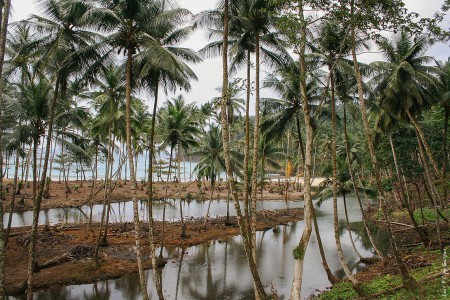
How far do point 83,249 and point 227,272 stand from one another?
7.81 meters

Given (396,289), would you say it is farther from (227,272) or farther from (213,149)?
(213,149)

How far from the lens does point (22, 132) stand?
14.9 meters

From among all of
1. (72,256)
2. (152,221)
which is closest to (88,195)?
(72,256)

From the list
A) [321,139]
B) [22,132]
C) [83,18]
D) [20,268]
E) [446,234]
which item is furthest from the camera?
[321,139]

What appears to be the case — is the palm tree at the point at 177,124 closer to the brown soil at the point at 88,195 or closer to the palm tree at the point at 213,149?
the palm tree at the point at 213,149

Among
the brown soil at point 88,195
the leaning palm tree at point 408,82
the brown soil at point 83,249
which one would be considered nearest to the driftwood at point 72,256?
the brown soil at point 83,249

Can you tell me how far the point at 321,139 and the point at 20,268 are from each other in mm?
52456

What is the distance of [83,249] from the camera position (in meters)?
18.8

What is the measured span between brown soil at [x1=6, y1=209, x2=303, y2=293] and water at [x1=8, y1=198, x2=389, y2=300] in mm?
793

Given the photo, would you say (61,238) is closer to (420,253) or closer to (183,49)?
(183,49)

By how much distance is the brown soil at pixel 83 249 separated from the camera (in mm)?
15531

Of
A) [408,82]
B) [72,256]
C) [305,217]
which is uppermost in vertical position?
[408,82]

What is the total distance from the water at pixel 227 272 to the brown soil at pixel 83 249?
79 cm

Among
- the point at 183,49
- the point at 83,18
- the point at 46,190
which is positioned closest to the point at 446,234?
the point at 183,49
